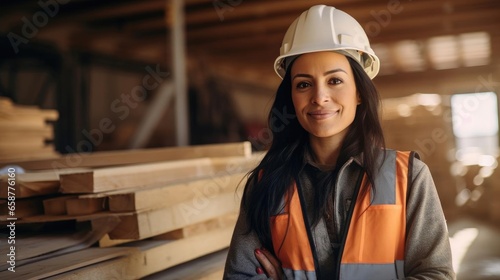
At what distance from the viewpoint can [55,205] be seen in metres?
2.94

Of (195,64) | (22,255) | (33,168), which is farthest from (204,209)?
(195,64)

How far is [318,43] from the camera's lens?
2371 millimetres

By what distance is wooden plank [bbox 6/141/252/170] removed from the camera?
4.42 meters

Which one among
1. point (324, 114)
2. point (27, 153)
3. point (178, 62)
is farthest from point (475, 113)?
point (324, 114)

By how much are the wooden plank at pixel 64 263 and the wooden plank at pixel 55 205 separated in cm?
26

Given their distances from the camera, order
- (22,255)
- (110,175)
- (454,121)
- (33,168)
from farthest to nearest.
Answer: (454,121) → (33,168) → (110,175) → (22,255)

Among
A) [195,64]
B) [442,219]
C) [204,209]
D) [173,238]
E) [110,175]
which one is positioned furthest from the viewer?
[195,64]

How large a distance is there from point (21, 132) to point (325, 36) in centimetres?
394

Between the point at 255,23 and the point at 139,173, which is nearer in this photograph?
the point at 139,173

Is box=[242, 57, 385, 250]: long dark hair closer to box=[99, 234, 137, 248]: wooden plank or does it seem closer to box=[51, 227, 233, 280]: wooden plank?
box=[51, 227, 233, 280]: wooden plank

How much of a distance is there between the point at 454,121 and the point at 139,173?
571cm

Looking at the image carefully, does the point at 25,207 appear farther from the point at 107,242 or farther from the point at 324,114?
the point at 324,114

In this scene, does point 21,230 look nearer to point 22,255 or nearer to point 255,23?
point 22,255

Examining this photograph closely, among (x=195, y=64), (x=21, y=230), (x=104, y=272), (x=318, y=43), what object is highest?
(x=195, y=64)
